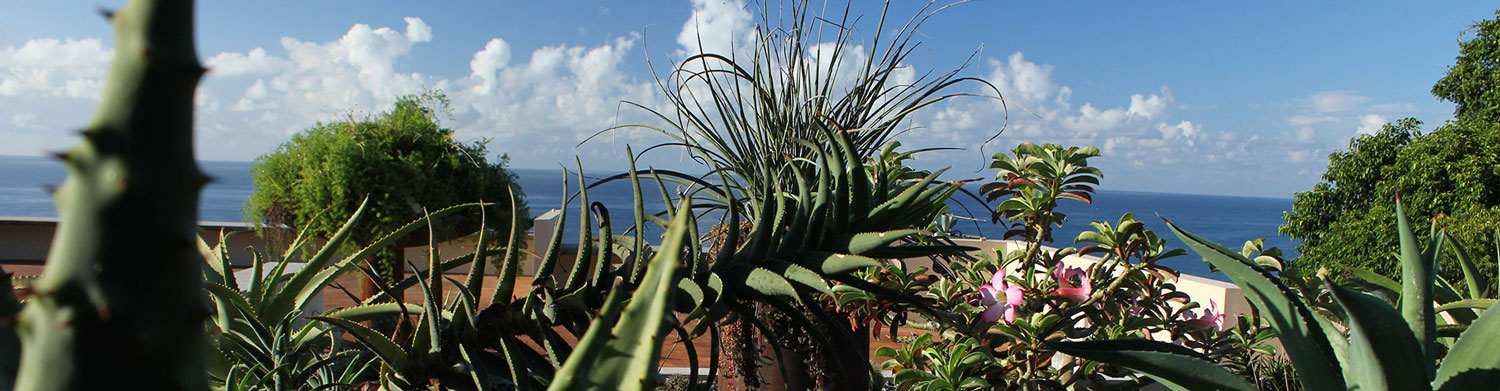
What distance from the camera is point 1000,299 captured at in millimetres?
1791

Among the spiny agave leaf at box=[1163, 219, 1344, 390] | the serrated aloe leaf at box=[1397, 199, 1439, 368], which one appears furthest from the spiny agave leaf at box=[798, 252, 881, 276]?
the serrated aloe leaf at box=[1397, 199, 1439, 368]

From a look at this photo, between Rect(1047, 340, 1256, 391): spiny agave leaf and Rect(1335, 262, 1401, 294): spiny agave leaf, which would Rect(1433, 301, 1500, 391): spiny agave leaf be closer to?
Rect(1047, 340, 1256, 391): spiny agave leaf

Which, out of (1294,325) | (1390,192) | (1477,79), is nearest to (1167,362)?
(1294,325)

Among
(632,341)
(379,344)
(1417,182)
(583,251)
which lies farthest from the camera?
(1417,182)

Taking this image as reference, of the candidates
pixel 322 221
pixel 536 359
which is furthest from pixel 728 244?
pixel 322 221

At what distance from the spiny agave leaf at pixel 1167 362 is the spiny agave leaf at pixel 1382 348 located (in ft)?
0.32

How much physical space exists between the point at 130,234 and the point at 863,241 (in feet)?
1.74

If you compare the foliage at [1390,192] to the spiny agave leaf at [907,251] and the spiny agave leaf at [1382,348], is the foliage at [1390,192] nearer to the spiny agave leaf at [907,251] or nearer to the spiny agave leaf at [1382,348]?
the spiny agave leaf at [1382,348]

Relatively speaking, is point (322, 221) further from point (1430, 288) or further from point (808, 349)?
point (1430, 288)

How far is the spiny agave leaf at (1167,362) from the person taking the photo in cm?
77

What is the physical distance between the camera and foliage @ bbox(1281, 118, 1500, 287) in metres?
7.93

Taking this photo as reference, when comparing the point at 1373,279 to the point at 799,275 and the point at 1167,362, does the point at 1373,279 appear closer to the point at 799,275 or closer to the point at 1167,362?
the point at 1167,362

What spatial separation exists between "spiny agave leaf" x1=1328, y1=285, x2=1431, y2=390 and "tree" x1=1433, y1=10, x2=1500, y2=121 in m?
11.5

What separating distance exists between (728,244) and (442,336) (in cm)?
27
